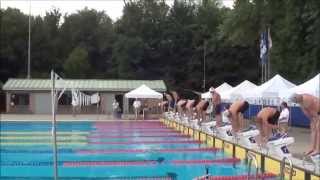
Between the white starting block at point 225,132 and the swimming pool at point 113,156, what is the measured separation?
0.53m

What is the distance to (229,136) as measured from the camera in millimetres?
16609

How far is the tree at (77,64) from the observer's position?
183 feet

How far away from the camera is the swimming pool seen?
12.7 meters

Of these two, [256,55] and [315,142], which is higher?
[256,55]

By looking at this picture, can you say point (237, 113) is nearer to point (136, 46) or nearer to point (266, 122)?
point (266, 122)

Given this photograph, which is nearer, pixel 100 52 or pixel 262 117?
pixel 262 117

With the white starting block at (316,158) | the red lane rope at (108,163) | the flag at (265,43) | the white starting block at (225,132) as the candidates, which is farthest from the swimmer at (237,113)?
the flag at (265,43)

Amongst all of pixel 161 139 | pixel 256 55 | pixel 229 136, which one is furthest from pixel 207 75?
pixel 229 136

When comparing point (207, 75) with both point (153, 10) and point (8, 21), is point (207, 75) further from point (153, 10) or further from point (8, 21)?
point (8, 21)

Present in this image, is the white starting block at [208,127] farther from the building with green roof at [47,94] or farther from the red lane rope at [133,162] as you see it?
the building with green roof at [47,94]

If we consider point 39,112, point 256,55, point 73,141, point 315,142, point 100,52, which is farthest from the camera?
point 100,52

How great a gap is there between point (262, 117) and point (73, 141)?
10.2 m

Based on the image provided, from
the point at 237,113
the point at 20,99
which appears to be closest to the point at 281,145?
the point at 237,113

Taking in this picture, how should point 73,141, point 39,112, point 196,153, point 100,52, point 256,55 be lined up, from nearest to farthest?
1. point 196,153
2. point 73,141
3. point 39,112
4. point 256,55
5. point 100,52
